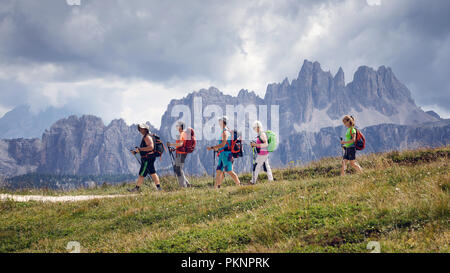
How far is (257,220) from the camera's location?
6.29 m

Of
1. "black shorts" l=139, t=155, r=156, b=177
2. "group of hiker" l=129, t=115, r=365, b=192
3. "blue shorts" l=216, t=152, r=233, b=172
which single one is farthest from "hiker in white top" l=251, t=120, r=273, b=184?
"black shorts" l=139, t=155, r=156, b=177

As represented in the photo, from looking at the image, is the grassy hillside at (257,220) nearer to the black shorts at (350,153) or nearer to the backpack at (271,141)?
the black shorts at (350,153)

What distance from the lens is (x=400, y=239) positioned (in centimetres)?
446

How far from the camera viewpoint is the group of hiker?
1192 centimetres

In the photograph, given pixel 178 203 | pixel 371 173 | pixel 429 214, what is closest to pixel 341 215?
pixel 429 214

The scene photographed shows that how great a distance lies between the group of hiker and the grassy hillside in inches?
79.1

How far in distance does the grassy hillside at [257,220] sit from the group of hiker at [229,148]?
2.01m

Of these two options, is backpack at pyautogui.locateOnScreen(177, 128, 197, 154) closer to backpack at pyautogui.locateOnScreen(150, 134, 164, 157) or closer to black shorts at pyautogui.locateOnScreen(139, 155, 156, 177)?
backpack at pyautogui.locateOnScreen(150, 134, 164, 157)

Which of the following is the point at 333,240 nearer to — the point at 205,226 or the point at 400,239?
the point at 400,239

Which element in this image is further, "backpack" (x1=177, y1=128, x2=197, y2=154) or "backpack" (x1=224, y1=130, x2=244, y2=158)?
"backpack" (x1=177, y1=128, x2=197, y2=154)

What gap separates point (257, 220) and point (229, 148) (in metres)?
6.25

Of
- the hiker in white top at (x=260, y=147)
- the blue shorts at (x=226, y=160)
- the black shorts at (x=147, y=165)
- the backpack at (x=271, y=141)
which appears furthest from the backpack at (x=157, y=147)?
the backpack at (x=271, y=141)
